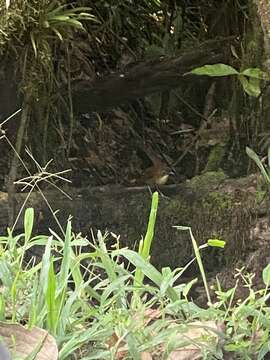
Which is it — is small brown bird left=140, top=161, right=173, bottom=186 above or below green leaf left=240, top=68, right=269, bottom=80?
below

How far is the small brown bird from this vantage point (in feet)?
11.2

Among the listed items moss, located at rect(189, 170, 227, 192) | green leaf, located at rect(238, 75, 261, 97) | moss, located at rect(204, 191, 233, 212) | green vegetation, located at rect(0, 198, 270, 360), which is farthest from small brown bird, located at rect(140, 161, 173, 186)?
green vegetation, located at rect(0, 198, 270, 360)

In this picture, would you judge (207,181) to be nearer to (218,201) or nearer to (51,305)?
(218,201)

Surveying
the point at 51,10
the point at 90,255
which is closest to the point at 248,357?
the point at 90,255

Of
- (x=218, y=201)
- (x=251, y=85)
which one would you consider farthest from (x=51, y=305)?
(x=251, y=85)

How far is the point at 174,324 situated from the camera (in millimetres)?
1264

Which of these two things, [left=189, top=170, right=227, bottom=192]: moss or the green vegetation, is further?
[left=189, top=170, right=227, bottom=192]: moss

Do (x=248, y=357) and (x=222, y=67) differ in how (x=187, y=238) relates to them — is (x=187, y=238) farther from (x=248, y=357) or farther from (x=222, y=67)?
(x=248, y=357)

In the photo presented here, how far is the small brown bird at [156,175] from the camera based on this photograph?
3423 millimetres

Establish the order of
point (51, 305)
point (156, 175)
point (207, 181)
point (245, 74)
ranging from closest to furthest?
point (51, 305) < point (245, 74) < point (207, 181) < point (156, 175)

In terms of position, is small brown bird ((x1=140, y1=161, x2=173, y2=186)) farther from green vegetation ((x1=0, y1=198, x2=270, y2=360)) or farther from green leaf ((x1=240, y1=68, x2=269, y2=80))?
green vegetation ((x1=0, y1=198, x2=270, y2=360))

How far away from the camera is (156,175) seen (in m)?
3.53

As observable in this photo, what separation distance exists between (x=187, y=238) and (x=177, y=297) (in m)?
1.50

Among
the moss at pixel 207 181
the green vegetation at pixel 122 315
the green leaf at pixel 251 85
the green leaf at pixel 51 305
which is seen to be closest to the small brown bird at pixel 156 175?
the moss at pixel 207 181
